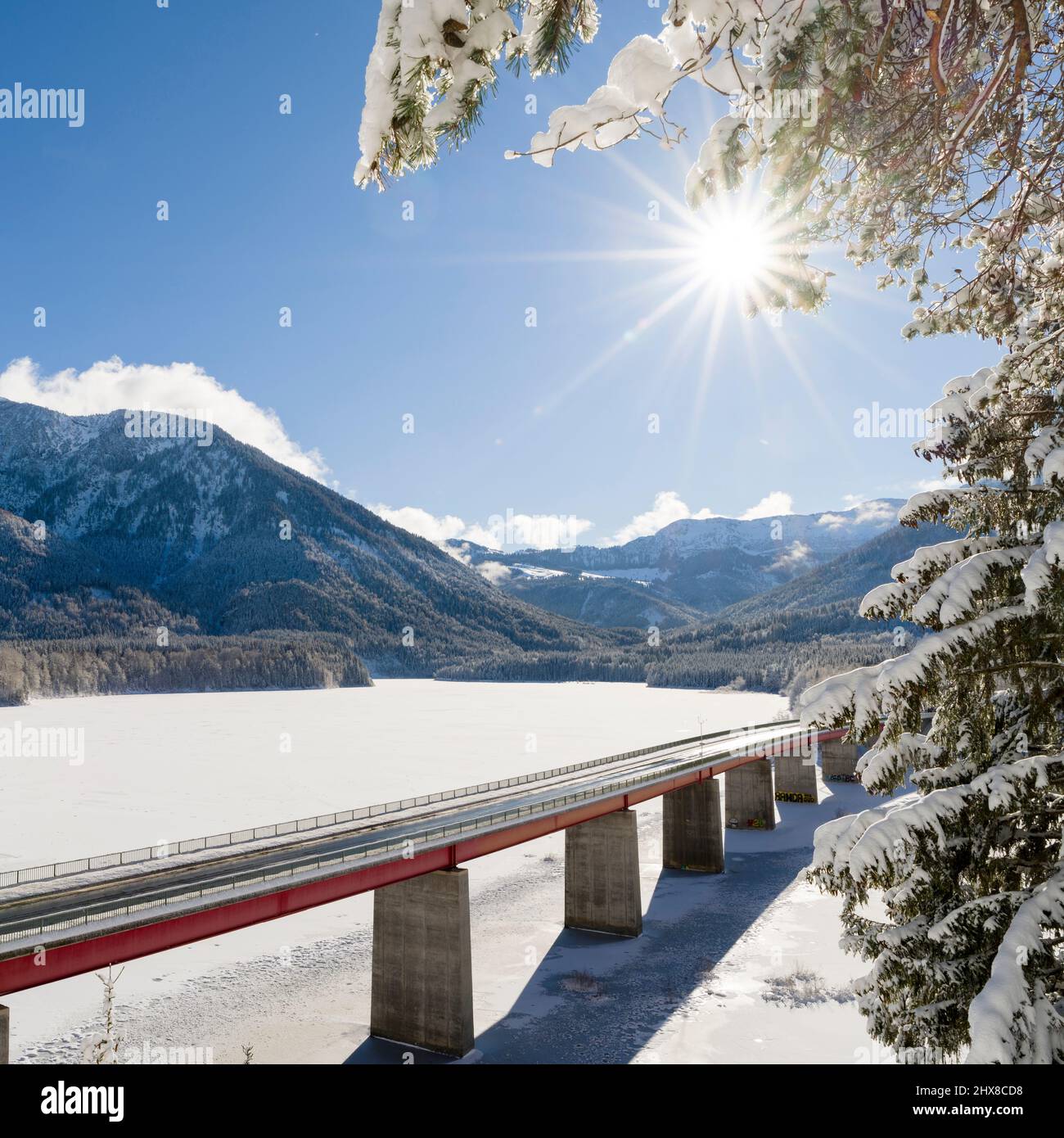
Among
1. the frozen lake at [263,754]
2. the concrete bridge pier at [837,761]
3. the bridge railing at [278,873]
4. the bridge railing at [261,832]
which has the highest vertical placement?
the bridge railing at [278,873]

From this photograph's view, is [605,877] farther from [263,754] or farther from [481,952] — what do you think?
[263,754]

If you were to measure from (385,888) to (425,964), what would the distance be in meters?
2.84

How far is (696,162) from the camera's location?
4.52 metres

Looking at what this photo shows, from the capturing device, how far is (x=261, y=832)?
136 feet

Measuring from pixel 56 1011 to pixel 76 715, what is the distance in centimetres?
10776

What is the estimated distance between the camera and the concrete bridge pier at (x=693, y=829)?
4856 cm

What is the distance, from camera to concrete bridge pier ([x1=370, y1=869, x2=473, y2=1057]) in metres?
24.8

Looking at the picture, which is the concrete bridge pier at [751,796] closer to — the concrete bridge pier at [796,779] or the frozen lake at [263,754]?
the concrete bridge pier at [796,779]

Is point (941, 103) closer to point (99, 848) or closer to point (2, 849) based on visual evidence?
point (99, 848)

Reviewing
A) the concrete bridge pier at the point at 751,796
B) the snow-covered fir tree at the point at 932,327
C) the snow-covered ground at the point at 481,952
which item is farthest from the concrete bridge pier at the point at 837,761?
the snow-covered fir tree at the point at 932,327

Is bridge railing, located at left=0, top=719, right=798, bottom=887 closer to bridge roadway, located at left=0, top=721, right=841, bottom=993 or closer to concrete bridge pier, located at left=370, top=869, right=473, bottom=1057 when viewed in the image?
bridge roadway, located at left=0, top=721, right=841, bottom=993

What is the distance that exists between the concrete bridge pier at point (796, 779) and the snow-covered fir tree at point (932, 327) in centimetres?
6514

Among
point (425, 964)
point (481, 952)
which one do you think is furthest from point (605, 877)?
point (425, 964)
